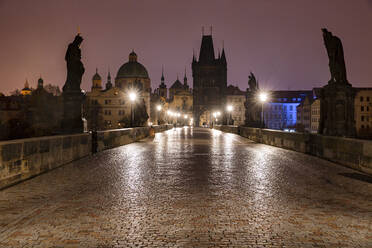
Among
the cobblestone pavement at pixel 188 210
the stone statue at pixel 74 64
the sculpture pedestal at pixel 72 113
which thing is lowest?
the cobblestone pavement at pixel 188 210

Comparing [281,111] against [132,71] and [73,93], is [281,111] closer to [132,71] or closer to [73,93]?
[132,71]

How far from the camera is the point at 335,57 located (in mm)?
15055

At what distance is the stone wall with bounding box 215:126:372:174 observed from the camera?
979 centimetres

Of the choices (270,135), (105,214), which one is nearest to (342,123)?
(270,135)

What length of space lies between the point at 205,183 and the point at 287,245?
403 cm

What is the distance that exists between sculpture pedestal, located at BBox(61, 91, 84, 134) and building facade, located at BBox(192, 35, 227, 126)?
10916 centimetres

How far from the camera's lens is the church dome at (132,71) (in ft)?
393

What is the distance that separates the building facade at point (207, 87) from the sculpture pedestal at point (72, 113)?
10916 centimetres

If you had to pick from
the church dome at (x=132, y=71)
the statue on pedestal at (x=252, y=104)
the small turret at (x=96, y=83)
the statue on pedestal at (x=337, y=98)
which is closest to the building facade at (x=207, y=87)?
the church dome at (x=132, y=71)

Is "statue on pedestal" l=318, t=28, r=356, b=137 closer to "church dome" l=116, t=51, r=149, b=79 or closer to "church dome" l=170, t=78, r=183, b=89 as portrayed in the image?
"church dome" l=116, t=51, r=149, b=79

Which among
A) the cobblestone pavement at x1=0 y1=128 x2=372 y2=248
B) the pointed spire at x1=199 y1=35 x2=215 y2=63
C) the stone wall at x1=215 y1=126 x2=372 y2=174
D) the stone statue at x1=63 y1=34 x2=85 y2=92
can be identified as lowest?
the cobblestone pavement at x1=0 y1=128 x2=372 y2=248

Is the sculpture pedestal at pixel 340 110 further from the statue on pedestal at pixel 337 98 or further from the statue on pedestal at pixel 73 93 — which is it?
the statue on pedestal at pixel 73 93

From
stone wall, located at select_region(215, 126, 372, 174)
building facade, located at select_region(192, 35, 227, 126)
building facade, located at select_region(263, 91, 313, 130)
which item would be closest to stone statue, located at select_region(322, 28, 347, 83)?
stone wall, located at select_region(215, 126, 372, 174)

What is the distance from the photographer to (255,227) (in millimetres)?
4898
